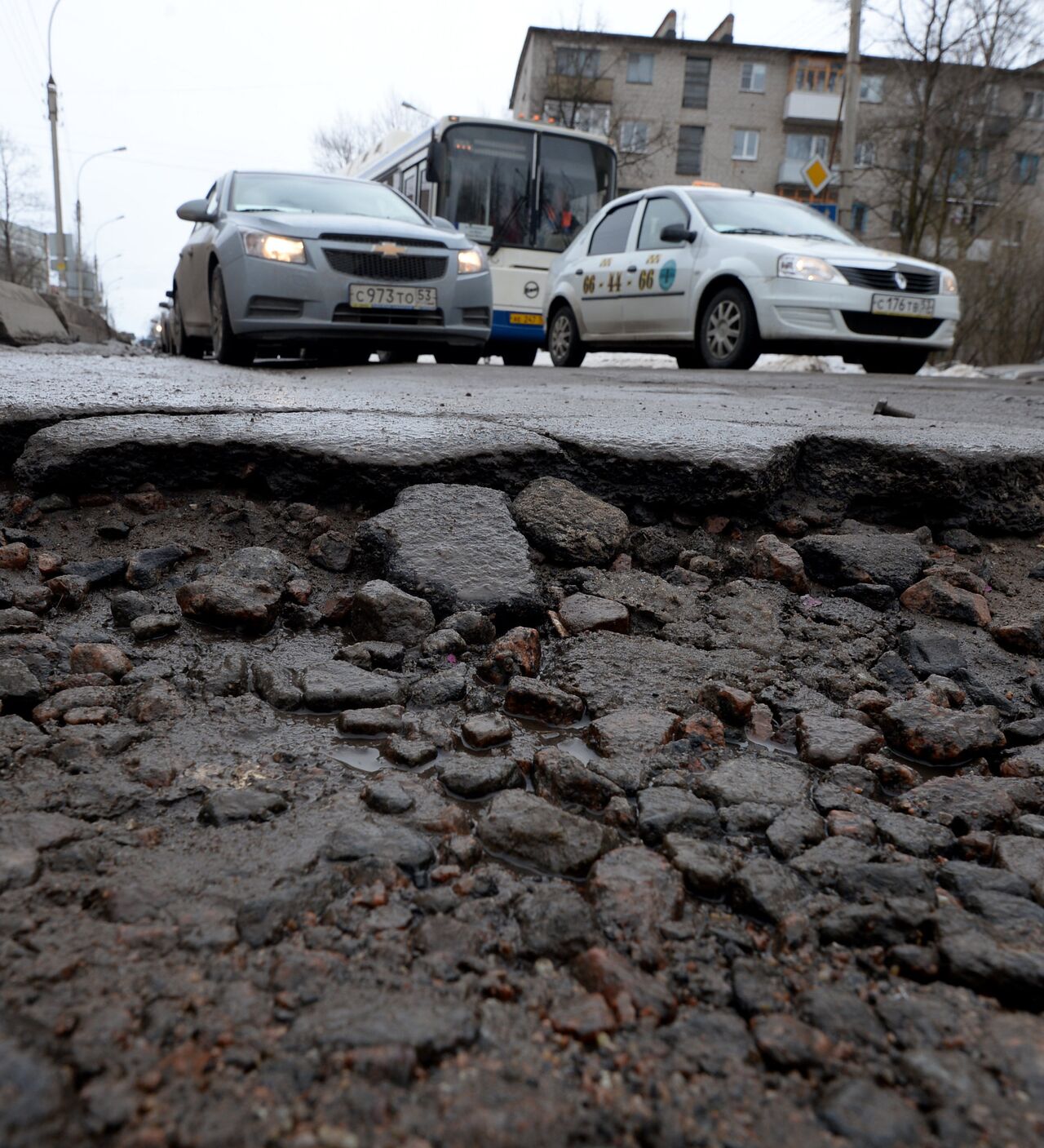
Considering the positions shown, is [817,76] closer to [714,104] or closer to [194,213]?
[714,104]

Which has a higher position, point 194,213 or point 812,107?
point 812,107

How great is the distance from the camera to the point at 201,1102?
2.70 feet

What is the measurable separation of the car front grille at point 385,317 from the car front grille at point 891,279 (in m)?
3.31

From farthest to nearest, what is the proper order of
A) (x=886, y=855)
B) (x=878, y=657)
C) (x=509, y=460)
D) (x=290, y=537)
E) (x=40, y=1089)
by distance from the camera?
1. (x=509, y=460)
2. (x=290, y=537)
3. (x=878, y=657)
4. (x=886, y=855)
5. (x=40, y=1089)

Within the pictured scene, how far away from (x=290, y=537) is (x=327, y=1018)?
1606mm

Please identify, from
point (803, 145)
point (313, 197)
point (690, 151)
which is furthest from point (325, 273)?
point (803, 145)

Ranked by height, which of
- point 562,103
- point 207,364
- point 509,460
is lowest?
point 207,364

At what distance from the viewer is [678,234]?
841cm

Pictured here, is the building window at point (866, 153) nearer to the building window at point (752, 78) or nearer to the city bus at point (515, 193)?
the building window at point (752, 78)

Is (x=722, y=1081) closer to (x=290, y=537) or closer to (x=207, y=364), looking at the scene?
(x=290, y=537)

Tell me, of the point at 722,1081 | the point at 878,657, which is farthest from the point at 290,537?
the point at 722,1081

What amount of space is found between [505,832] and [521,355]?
11.5 metres

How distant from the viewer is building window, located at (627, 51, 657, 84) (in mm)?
41688

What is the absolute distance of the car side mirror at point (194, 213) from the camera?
734 centimetres
